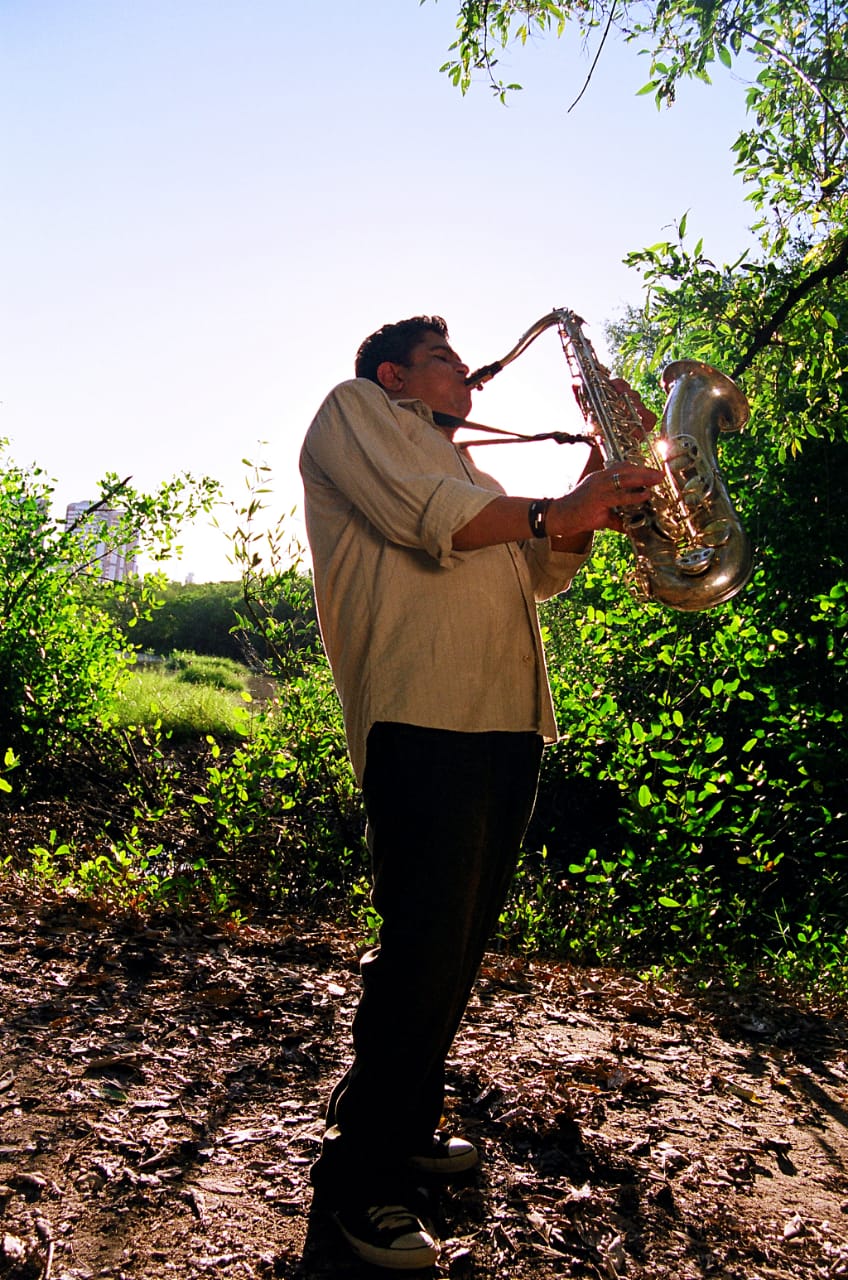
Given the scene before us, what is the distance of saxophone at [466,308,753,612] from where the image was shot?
8.69ft

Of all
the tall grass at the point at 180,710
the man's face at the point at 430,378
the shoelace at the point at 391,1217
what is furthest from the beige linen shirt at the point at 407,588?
the tall grass at the point at 180,710

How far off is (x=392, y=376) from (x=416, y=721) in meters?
0.93

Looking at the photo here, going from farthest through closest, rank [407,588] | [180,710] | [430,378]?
[180,710] → [430,378] → [407,588]

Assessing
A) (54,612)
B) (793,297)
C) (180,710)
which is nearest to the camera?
(793,297)

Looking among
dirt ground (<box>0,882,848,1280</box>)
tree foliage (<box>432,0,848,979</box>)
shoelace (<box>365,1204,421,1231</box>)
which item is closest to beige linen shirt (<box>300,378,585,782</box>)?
shoelace (<box>365,1204,421,1231</box>)

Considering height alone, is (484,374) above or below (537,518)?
above

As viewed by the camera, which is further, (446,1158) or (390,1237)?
(446,1158)

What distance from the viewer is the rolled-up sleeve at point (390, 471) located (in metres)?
2.00

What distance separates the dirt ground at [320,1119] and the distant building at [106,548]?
394 cm

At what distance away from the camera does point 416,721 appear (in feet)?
6.57

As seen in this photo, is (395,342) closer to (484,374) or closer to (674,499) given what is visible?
(484,374)

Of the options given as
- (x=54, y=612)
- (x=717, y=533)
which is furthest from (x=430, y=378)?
(x=54, y=612)

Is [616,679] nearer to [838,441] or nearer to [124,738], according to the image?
[838,441]

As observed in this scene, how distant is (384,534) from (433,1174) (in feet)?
4.86
